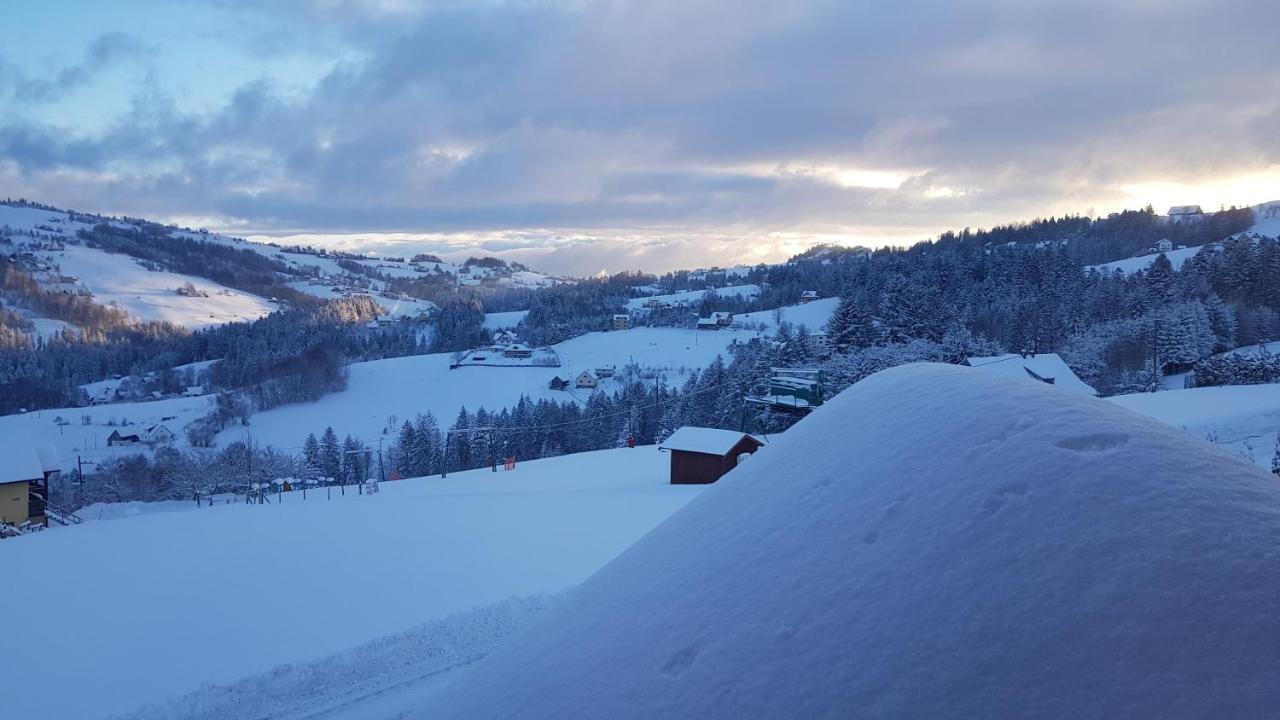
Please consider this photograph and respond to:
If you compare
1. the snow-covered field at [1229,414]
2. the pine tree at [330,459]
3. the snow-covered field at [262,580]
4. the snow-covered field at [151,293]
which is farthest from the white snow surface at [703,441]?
the snow-covered field at [151,293]

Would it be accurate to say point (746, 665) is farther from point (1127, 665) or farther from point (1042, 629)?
point (1127, 665)

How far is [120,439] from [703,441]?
180 feet

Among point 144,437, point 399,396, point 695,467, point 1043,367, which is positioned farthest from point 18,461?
point 399,396

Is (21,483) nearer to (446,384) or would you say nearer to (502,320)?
(446,384)

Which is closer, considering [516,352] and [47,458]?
[47,458]

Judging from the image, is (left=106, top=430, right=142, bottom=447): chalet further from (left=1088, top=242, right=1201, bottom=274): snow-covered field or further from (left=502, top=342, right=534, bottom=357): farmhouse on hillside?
(left=1088, top=242, right=1201, bottom=274): snow-covered field

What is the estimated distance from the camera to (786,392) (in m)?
25.9

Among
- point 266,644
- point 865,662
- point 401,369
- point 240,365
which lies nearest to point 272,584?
point 266,644

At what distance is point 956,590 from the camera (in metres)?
2.30

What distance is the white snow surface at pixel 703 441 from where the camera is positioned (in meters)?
21.5

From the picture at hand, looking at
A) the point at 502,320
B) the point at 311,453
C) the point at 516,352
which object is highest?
the point at 502,320

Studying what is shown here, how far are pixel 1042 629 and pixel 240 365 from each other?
9736 centimetres

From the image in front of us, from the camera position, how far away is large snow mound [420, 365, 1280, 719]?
1.94m

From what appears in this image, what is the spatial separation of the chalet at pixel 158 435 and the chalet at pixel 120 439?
1.99 ft
